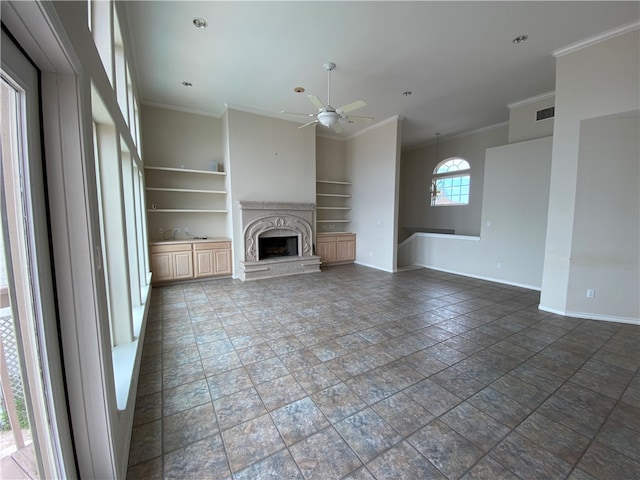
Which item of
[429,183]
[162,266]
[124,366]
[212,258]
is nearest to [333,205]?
[429,183]

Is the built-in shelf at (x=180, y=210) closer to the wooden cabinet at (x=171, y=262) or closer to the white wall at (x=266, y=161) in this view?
the white wall at (x=266, y=161)

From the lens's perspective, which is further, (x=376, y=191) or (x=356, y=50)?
(x=376, y=191)

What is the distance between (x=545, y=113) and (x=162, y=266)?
305 inches

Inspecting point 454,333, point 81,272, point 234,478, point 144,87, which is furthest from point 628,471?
point 144,87

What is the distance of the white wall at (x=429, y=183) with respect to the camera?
725cm

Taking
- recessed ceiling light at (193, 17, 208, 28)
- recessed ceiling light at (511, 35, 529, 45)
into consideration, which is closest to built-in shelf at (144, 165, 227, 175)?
recessed ceiling light at (193, 17, 208, 28)

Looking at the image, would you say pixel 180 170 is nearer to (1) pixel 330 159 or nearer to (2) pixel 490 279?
(1) pixel 330 159

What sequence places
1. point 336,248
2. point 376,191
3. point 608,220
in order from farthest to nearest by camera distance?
point 336,248 < point 376,191 < point 608,220

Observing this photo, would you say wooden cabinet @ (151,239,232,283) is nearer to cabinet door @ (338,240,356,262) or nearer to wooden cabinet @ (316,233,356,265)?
wooden cabinet @ (316,233,356,265)

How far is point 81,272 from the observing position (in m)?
1.17

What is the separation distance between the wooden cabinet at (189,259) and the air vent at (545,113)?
6.56 metres

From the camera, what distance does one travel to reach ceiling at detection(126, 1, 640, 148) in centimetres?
284

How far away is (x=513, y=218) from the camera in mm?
5168

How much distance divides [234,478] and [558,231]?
4.68 metres
